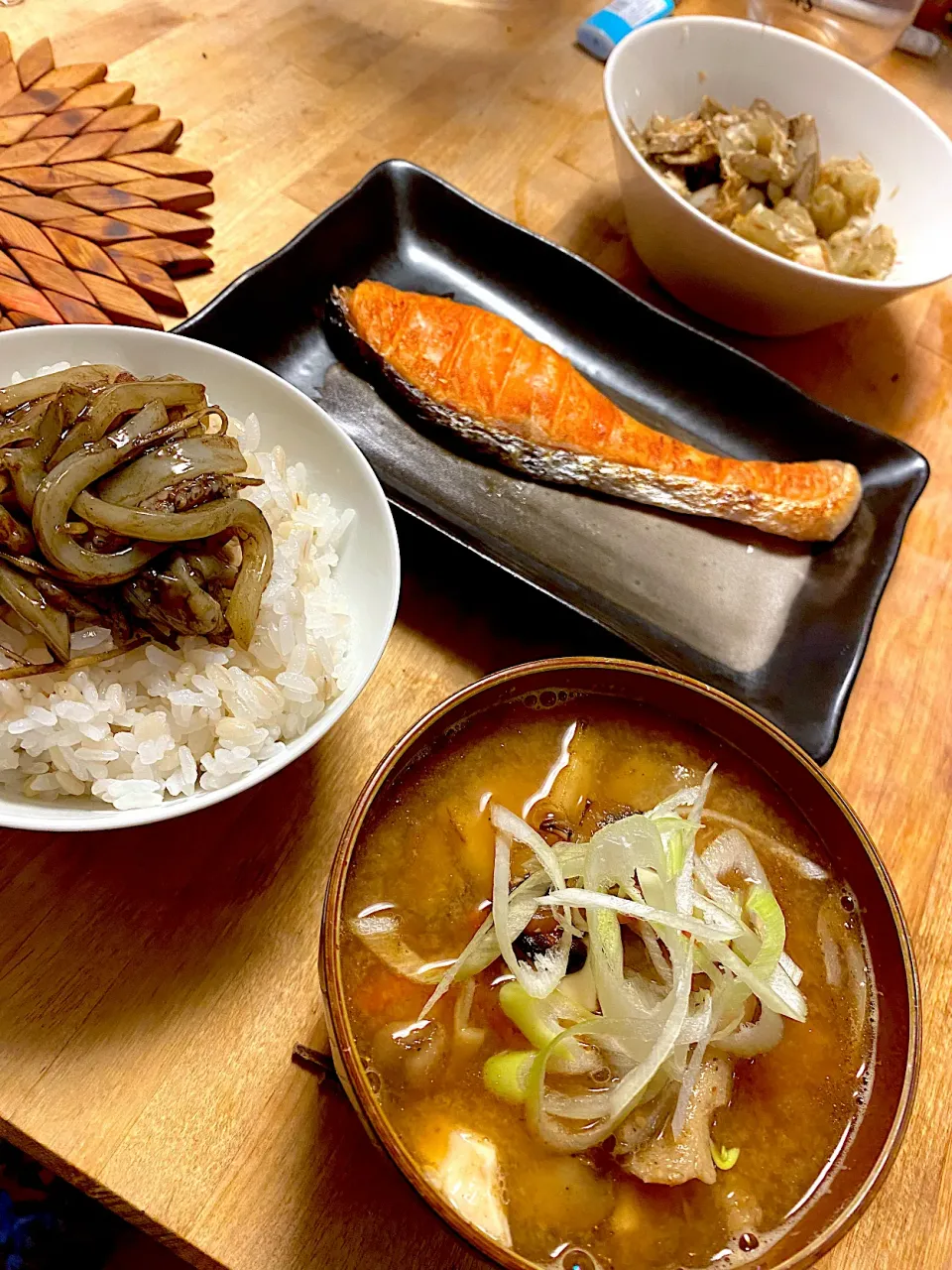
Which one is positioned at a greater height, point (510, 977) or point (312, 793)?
point (510, 977)

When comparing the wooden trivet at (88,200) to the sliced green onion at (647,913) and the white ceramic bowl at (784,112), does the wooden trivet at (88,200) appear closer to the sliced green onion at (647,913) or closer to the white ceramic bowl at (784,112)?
the white ceramic bowl at (784,112)

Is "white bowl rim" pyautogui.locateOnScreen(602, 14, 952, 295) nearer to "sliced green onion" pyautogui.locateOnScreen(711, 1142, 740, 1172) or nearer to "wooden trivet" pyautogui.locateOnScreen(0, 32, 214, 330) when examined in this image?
"wooden trivet" pyautogui.locateOnScreen(0, 32, 214, 330)

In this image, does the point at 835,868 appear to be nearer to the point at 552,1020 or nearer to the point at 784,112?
the point at 552,1020

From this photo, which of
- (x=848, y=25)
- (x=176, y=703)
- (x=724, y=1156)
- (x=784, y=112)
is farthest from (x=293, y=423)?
(x=848, y=25)

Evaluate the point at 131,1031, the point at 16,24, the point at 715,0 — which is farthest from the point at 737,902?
the point at 715,0

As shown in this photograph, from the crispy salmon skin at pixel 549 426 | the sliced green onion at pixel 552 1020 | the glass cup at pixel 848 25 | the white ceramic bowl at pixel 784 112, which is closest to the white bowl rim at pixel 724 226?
the white ceramic bowl at pixel 784 112

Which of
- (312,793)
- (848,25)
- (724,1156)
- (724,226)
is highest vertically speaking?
(848,25)
